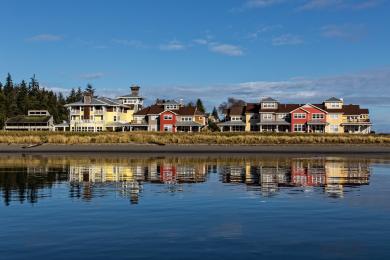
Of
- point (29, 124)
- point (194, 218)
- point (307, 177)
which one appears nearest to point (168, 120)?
point (29, 124)

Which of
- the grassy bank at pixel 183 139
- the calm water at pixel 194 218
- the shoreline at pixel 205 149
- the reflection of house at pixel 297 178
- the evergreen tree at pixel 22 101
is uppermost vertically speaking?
the evergreen tree at pixel 22 101

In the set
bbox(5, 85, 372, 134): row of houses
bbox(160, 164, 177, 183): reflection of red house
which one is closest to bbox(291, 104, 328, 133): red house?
bbox(5, 85, 372, 134): row of houses

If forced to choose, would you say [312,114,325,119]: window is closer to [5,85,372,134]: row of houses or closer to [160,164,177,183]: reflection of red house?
[5,85,372,134]: row of houses

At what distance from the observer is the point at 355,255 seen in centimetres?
1179

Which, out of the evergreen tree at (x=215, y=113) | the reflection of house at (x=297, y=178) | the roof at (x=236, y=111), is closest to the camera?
the reflection of house at (x=297, y=178)

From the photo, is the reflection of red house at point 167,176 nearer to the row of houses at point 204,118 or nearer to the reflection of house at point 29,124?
the row of houses at point 204,118

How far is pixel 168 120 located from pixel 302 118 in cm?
2731

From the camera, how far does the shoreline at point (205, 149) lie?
207 ft

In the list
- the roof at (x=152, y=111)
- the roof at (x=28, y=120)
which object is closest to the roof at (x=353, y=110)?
the roof at (x=152, y=111)

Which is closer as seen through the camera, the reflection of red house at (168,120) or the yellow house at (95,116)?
the reflection of red house at (168,120)

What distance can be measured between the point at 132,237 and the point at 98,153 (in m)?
48.9

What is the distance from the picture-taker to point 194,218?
1666 centimetres

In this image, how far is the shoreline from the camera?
207 ft

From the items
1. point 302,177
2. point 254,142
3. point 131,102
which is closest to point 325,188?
point 302,177
